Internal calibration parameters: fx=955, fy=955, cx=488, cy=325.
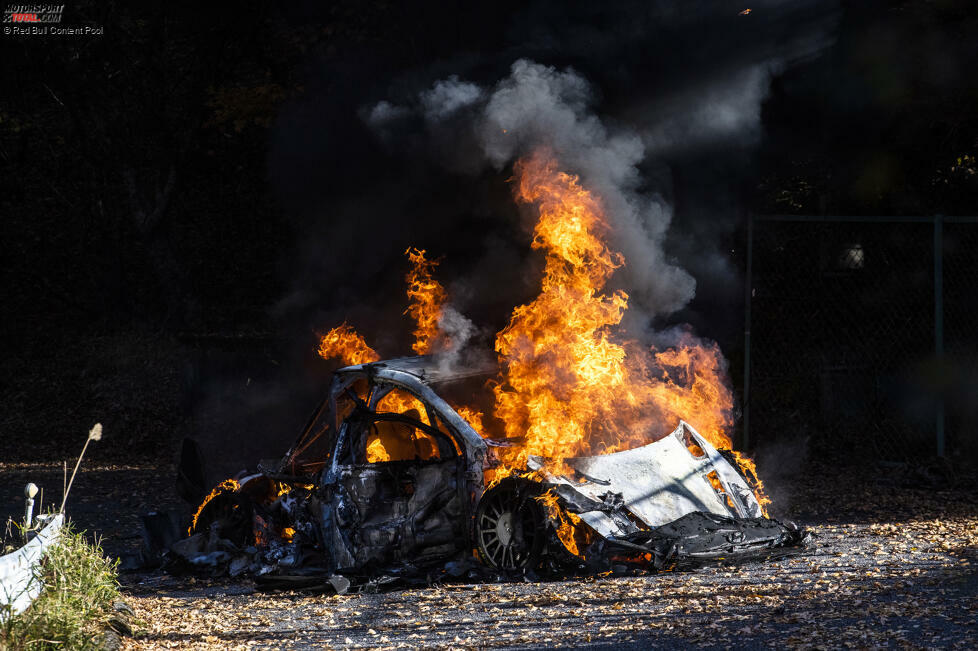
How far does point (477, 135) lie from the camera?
8.78 meters

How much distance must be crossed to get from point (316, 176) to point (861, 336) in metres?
6.61

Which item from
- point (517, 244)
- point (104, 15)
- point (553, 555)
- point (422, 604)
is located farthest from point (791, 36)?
point (104, 15)

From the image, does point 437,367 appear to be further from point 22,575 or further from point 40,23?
point 40,23

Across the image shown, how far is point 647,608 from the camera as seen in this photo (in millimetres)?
5582

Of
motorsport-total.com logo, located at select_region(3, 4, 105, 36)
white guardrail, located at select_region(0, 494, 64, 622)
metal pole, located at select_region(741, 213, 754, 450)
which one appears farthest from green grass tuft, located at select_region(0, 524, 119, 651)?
motorsport-total.com logo, located at select_region(3, 4, 105, 36)

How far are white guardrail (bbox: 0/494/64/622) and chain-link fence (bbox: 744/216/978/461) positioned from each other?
300 inches

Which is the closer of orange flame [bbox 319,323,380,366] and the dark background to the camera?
orange flame [bbox 319,323,380,366]

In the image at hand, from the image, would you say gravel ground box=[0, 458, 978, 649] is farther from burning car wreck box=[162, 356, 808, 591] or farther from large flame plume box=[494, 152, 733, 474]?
large flame plume box=[494, 152, 733, 474]

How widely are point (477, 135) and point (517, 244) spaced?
1.11 m

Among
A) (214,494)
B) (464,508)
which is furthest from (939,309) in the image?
(214,494)

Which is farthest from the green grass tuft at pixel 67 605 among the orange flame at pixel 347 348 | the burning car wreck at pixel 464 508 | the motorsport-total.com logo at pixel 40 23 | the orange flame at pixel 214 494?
the motorsport-total.com logo at pixel 40 23

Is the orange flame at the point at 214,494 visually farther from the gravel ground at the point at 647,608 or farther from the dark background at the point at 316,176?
the dark background at the point at 316,176

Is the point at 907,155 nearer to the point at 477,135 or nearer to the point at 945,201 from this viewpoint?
the point at 945,201

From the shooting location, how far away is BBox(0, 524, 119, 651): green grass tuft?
437 cm
